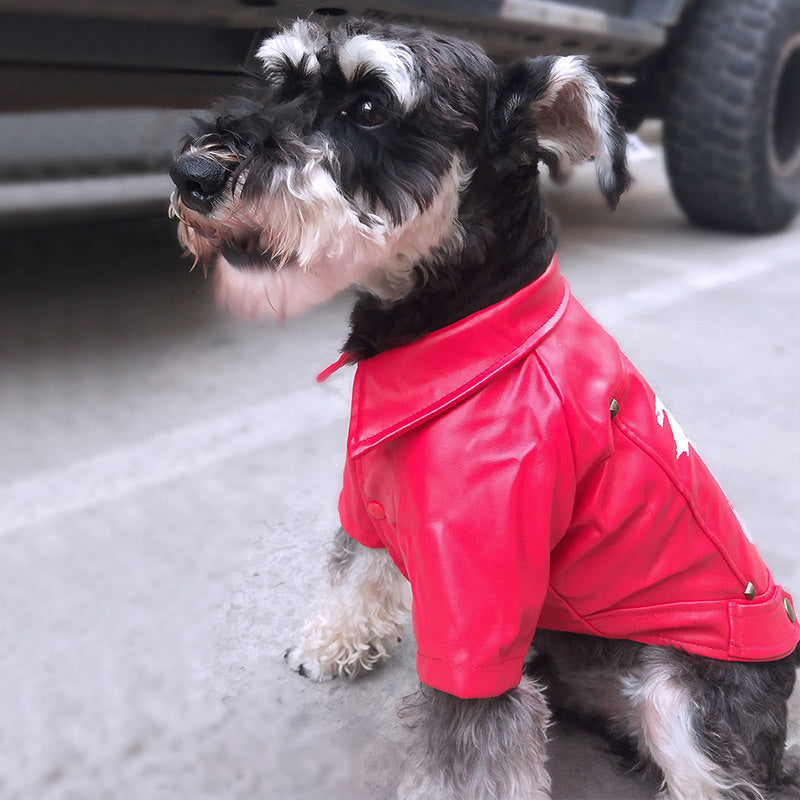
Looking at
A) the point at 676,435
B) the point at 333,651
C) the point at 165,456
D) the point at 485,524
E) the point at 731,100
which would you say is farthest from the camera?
the point at 731,100

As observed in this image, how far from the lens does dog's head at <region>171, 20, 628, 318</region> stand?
4.23ft

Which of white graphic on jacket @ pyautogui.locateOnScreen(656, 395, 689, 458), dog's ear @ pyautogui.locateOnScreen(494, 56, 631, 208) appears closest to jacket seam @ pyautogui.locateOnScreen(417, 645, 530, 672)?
white graphic on jacket @ pyautogui.locateOnScreen(656, 395, 689, 458)

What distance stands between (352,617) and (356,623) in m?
0.02

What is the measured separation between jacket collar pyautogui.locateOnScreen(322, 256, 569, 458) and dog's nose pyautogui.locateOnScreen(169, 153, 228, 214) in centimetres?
38

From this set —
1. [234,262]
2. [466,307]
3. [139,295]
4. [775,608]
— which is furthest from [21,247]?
[775,608]

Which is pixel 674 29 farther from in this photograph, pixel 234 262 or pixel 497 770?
pixel 497 770

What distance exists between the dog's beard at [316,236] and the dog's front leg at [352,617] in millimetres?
624

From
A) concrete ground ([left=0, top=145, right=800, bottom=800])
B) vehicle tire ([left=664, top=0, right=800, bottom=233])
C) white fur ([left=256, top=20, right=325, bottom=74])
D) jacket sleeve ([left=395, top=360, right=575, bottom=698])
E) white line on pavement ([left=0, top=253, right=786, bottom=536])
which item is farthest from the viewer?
vehicle tire ([left=664, top=0, right=800, bottom=233])

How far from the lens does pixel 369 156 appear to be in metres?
1.33

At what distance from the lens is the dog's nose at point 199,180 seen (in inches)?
49.9

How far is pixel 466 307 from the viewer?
1.34 metres

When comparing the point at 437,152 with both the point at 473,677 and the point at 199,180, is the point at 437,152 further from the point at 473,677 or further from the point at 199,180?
the point at 473,677

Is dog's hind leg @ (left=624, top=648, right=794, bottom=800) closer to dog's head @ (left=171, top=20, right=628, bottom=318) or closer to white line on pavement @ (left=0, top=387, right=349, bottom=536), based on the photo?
dog's head @ (left=171, top=20, right=628, bottom=318)

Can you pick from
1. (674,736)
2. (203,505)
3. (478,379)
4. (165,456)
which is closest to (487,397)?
(478,379)
